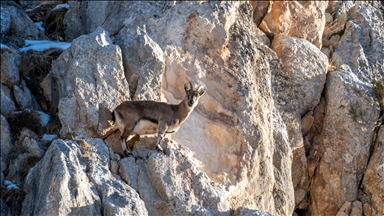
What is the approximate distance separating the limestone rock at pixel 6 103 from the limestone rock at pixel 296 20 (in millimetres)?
7371

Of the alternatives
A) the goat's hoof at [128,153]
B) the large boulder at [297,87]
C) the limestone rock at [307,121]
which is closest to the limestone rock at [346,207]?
the large boulder at [297,87]

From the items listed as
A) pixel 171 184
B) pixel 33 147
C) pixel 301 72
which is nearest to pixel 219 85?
pixel 171 184

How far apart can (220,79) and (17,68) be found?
15.3 feet

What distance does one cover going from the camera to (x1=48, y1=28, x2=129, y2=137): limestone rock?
44.2 ft

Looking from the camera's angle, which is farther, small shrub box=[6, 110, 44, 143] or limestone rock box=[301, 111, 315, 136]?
limestone rock box=[301, 111, 315, 136]

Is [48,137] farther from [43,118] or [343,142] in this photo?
[343,142]

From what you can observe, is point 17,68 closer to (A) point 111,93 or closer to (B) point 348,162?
(A) point 111,93

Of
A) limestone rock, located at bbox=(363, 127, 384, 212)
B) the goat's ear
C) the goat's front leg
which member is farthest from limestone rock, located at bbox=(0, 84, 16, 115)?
limestone rock, located at bbox=(363, 127, 384, 212)

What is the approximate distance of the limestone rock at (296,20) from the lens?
62.1 feet

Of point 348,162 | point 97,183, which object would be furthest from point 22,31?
point 348,162

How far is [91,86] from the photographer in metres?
13.7

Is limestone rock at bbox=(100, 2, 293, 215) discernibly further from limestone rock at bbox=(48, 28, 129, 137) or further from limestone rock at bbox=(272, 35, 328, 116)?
limestone rock at bbox=(272, 35, 328, 116)

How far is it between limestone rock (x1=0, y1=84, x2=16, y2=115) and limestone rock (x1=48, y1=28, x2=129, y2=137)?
4.11 feet

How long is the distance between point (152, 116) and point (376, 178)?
6492 mm
